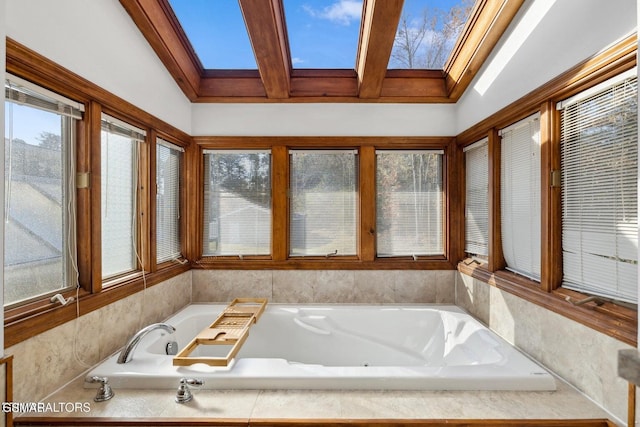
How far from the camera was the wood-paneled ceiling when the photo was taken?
6.14 feet

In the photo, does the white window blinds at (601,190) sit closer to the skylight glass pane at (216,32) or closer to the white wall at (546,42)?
the white wall at (546,42)

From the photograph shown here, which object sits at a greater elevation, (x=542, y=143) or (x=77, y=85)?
(x=77, y=85)

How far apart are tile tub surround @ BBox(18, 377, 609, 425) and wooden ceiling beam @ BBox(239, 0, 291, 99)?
1965 millimetres

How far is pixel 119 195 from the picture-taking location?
2002mm

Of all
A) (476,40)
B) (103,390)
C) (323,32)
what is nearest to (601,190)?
(476,40)

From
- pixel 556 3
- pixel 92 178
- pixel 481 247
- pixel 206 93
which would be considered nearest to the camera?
pixel 556 3

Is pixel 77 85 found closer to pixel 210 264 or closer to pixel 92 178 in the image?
pixel 92 178

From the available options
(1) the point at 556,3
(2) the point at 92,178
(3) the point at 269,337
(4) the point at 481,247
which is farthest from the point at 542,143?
(2) the point at 92,178

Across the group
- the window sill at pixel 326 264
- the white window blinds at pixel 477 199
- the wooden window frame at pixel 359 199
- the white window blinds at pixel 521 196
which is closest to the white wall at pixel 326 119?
the wooden window frame at pixel 359 199

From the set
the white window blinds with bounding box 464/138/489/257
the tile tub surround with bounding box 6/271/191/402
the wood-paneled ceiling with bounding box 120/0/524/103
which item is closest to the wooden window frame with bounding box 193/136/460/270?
the white window blinds with bounding box 464/138/489/257

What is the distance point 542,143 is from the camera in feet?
5.63

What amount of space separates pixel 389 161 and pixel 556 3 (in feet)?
4.85

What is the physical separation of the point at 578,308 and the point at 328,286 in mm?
1719

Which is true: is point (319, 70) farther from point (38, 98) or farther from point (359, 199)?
point (38, 98)
